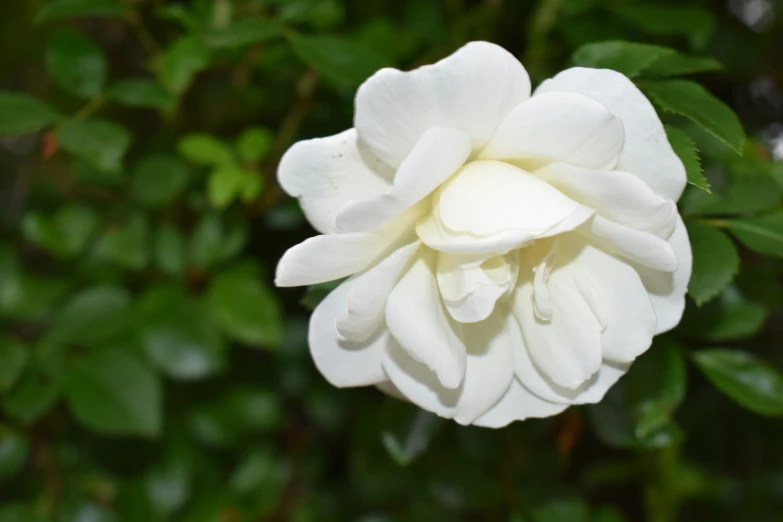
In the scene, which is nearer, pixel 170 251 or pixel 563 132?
pixel 563 132

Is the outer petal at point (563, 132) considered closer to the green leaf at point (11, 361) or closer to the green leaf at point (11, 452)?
the green leaf at point (11, 361)

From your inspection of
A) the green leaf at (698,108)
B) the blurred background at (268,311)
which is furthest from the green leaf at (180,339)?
the green leaf at (698,108)

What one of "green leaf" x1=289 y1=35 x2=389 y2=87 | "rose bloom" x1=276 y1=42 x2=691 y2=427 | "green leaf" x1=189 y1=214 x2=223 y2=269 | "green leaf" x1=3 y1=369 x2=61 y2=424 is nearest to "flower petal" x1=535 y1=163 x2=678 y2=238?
"rose bloom" x1=276 y1=42 x2=691 y2=427

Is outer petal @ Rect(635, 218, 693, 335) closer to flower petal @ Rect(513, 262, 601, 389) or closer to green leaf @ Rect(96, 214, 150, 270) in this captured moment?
flower petal @ Rect(513, 262, 601, 389)

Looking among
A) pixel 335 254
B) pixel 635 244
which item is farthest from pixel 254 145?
pixel 635 244

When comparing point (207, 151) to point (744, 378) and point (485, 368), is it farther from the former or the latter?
point (744, 378)

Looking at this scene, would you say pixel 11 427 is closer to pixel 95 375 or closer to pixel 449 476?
pixel 95 375
